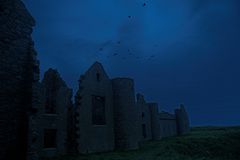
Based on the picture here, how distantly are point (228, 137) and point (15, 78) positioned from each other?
30.5 meters

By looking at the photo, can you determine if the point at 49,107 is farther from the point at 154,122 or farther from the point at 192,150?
the point at 154,122

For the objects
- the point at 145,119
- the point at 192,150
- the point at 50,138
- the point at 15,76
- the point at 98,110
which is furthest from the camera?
the point at 145,119

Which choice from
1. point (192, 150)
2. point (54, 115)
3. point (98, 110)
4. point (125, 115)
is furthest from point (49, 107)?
point (192, 150)

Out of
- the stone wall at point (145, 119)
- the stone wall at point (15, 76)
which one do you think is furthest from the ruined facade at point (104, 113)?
the stone wall at point (145, 119)

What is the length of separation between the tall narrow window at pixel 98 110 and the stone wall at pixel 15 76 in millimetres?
10334

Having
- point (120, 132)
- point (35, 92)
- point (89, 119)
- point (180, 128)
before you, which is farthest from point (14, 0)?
point (180, 128)

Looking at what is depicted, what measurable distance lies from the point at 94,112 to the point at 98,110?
0.62 m

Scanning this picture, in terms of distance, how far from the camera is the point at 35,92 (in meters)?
12.9

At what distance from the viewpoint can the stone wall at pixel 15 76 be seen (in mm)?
11820

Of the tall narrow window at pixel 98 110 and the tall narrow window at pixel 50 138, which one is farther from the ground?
the tall narrow window at pixel 98 110

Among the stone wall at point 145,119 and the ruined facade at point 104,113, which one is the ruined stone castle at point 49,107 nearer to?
the ruined facade at point 104,113

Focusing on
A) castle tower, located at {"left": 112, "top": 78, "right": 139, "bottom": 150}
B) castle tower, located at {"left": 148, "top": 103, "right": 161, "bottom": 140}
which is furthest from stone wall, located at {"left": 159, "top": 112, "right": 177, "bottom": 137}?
castle tower, located at {"left": 112, "top": 78, "right": 139, "bottom": 150}

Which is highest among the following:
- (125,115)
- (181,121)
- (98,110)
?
(98,110)

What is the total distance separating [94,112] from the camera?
901 inches
